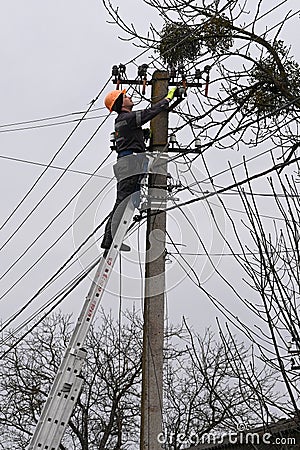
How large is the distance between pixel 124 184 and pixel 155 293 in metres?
1.07

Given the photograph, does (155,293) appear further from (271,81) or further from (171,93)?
(271,81)

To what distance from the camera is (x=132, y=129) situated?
25.7 ft

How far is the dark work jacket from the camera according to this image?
779 cm

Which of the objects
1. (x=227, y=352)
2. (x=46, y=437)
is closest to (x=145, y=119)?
(x=46, y=437)

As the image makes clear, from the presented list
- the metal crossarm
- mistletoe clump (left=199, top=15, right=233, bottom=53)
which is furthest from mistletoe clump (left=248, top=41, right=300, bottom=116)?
the metal crossarm

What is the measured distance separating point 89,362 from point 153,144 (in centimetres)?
1320

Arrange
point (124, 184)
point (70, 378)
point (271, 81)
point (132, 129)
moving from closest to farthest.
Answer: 1. point (271, 81)
2. point (70, 378)
3. point (124, 184)
4. point (132, 129)

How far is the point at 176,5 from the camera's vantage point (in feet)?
16.2

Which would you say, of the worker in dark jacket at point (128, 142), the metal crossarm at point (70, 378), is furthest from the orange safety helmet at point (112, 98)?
the metal crossarm at point (70, 378)

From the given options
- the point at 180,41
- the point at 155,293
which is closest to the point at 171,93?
the point at 155,293

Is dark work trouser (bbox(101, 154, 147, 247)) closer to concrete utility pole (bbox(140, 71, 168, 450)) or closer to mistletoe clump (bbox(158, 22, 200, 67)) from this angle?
concrete utility pole (bbox(140, 71, 168, 450))

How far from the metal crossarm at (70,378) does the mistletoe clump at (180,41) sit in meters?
1.81

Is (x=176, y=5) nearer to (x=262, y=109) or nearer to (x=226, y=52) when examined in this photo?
(x=226, y=52)

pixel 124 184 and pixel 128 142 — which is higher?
pixel 128 142
